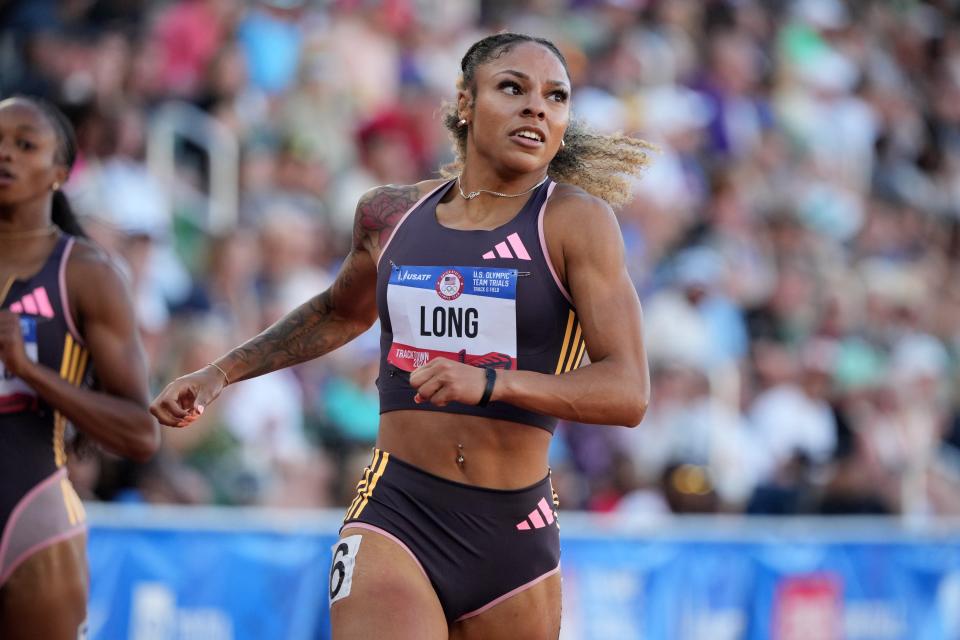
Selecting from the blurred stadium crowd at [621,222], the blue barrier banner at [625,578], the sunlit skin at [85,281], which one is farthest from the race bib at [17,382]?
the blue barrier banner at [625,578]

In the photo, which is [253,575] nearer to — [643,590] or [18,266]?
[643,590]

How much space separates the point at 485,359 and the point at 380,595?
84cm

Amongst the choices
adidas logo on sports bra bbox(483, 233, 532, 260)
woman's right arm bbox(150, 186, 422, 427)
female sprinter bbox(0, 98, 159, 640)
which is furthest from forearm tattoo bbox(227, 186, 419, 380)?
female sprinter bbox(0, 98, 159, 640)

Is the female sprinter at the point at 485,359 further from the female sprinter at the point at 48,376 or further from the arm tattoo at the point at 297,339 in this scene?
the female sprinter at the point at 48,376

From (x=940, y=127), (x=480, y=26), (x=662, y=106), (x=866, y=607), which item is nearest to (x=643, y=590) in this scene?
(x=866, y=607)

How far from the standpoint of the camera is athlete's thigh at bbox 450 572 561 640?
519 centimetres

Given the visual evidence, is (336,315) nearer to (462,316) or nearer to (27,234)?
(462,316)

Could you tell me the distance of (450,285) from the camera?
17.1 feet

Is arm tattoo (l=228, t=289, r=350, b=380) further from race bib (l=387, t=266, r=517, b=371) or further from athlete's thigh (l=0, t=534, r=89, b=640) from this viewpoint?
athlete's thigh (l=0, t=534, r=89, b=640)

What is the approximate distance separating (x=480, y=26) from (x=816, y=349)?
508 cm

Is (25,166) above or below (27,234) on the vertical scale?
above

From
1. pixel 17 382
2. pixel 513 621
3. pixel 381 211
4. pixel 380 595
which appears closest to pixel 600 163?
pixel 381 211

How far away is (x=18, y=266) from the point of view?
603cm

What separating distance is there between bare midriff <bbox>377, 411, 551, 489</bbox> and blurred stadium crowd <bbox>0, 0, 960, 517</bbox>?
3.91 meters
